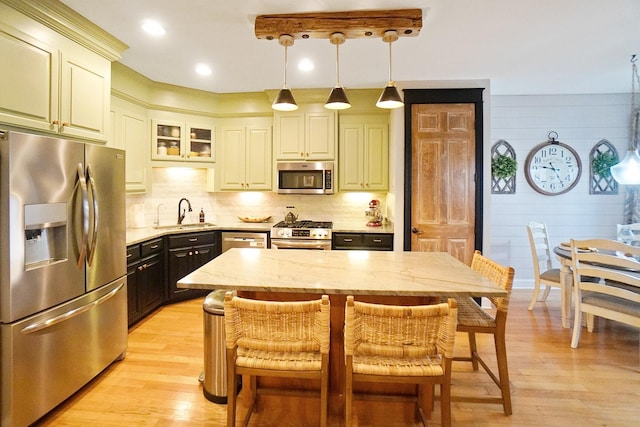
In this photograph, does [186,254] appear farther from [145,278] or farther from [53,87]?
[53,87]

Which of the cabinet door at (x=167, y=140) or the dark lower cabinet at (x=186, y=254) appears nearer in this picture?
the dark lower cabinet at (x=186, y=254)

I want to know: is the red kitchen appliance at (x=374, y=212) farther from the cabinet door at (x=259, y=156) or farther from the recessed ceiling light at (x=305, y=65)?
the recessed ceiling light at (x=305, y=65)

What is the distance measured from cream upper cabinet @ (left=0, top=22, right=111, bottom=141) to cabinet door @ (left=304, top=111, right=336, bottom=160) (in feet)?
7.36

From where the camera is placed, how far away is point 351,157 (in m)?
4.39

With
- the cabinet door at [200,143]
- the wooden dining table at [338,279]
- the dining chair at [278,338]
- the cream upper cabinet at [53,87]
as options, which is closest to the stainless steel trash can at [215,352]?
the wooden dining table at [338,279]

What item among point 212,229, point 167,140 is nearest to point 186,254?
point 212,229

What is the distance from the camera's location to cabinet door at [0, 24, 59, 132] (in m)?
2.04

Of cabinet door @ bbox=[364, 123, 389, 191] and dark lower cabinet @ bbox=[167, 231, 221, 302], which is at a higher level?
cabinet door @ bbox=[364, 123, 389, 191]

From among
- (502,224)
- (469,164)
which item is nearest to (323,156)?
Answer: (469,164)

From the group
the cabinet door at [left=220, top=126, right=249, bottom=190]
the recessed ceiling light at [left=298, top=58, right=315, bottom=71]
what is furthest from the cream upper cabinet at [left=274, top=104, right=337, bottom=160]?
the recessed ceiling light at [left=298, top=58, right=315, bottom=71]

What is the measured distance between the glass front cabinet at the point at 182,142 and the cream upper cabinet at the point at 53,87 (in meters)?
1.25

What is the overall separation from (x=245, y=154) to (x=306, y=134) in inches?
35.0

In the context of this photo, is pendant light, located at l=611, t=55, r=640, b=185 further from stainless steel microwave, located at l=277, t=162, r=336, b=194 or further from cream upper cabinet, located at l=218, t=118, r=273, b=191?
cream upper cabinet, located at l=218, t=118, r=273, b=191

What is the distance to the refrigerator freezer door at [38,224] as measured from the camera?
1.78 m
